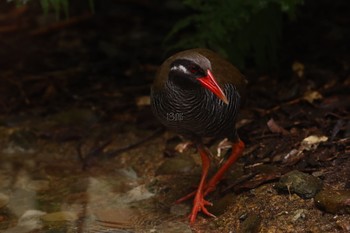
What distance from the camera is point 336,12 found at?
7.53 m

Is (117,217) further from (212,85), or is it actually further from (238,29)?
(238,29)

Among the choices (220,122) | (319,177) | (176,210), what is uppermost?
(220,122)

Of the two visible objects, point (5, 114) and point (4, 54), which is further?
point (4, 54)

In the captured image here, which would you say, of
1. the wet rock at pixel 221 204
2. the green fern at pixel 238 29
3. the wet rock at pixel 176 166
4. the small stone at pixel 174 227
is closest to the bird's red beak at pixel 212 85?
the wet rock at pixel 221 204

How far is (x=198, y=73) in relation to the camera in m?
4.29

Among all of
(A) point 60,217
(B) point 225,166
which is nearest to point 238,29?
(B) point 225,166

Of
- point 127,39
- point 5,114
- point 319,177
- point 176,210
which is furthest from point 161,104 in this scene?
point 127,39

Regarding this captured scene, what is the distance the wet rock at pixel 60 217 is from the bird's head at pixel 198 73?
3.99 feet

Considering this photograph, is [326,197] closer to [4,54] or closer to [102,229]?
[102,229]

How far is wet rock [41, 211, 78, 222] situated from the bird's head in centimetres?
122

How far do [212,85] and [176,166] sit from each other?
1.25m

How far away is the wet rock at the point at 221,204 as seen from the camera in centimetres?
466

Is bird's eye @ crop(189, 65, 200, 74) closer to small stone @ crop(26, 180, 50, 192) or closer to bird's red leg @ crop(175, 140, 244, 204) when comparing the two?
bird's red leg @ crop(175, 140, 244, 204)

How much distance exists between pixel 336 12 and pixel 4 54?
142 inches
